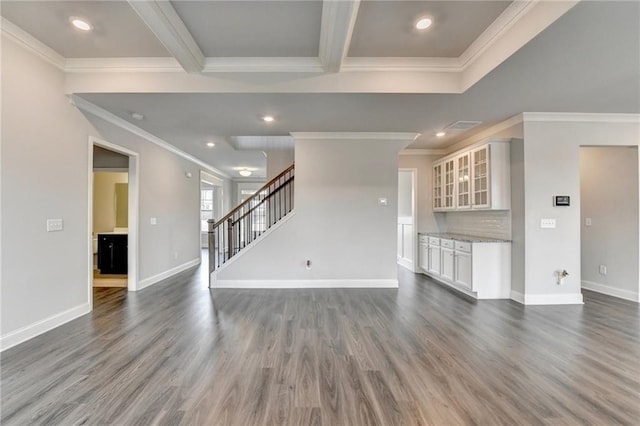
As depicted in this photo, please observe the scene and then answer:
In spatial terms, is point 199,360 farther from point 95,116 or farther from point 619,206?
point 619,206

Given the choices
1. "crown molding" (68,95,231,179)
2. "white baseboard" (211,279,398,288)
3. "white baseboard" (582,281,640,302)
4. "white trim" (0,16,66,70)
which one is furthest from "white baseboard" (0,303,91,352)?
"white baseboard" (582,281,640,302)

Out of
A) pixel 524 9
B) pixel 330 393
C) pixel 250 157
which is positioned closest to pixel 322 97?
pixel 524 9

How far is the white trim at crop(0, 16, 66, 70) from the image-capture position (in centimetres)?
261

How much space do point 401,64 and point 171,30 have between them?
2.29 meters

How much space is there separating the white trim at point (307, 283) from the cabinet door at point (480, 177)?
192 cm

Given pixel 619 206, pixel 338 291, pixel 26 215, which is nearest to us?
pixel 26 215

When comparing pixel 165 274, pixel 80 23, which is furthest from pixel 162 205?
pixel 80 23

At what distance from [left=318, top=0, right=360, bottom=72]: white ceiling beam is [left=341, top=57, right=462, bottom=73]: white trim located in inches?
6.6

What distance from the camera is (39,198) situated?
9.86ft

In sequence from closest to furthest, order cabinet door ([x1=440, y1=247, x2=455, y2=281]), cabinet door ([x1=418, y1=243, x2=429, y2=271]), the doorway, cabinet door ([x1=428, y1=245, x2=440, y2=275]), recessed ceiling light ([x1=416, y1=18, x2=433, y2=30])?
recessed ceiling light ([x1=416, y1=18, x2=433, y2=30]), cabinet door ([x1=440, y1=247, x2=455, y2=281]), cabinet door ([x1=428, y1=245, x2=440, y2=275]), cabinet door ([x1=418, y1=243, x2=429, y2=271]), the doorway

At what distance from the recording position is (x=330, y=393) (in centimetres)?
199

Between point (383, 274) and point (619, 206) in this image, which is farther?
point (383, 274)

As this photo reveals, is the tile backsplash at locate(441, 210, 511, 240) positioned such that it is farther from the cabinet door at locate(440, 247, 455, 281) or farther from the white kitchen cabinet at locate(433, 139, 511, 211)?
the cabinet door at locate(440, 247, 455, 281)

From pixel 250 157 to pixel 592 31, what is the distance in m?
6.44
